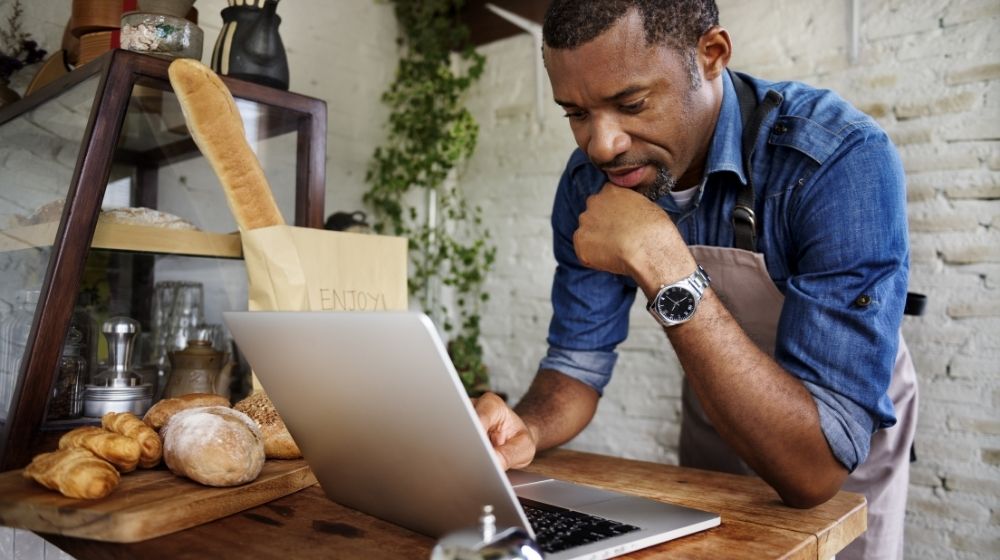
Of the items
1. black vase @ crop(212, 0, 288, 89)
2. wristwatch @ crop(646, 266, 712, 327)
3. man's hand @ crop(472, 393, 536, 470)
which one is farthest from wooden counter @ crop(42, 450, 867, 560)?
black vase @ crop(212, 0, 288, 89)

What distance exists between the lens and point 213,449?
2.63ft

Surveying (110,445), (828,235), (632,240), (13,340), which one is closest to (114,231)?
(13,340)

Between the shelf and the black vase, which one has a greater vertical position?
the black vase

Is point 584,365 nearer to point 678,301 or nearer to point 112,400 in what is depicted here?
point 678,301

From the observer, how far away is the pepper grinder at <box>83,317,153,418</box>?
1.06m

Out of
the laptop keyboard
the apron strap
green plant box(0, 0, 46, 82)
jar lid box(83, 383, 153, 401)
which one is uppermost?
green plant box(0, 0, 46, 82)

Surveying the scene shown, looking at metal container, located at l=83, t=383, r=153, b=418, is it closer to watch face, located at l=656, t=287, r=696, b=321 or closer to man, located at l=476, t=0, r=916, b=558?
man, located at l=476, t=0, r=916, b=558

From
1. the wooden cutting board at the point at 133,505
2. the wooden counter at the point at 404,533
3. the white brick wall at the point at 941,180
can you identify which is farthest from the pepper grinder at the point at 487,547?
the white brick wall at the point at 941,180

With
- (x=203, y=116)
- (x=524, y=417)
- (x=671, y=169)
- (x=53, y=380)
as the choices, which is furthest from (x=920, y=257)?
(x=53, y=380)

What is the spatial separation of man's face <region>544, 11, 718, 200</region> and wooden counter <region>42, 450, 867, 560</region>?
475 millimetres

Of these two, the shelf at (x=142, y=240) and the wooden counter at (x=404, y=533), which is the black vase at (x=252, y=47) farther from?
the wooden counter at (x=404, y=533)

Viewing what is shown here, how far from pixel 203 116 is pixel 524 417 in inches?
27.3

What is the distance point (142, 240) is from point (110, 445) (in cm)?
44

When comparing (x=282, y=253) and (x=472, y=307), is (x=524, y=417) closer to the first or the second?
(x=282, y=253)
